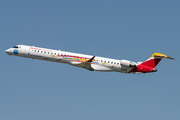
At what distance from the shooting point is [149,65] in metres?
50.3

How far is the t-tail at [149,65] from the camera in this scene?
50.0 m

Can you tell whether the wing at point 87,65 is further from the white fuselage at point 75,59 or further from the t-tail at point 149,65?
the t-tail at point 149,65

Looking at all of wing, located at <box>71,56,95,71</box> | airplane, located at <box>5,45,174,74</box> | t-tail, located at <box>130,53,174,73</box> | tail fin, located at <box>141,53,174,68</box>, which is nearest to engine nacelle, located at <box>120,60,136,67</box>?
airplane, located at <box>5,45,174,74</box>

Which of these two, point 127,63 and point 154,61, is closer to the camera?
point 127,63

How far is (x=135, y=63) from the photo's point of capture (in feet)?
164

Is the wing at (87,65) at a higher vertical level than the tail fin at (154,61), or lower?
lower

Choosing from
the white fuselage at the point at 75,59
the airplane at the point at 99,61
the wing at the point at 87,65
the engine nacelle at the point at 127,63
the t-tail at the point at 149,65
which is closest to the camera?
the wing at the point at 87,65

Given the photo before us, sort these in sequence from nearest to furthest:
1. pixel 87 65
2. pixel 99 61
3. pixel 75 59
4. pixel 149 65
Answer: pixel 87 65 → pixel 99 61 → pixel 75 59 → pixel 149 65

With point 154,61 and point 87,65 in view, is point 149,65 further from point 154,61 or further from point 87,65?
point 87,65

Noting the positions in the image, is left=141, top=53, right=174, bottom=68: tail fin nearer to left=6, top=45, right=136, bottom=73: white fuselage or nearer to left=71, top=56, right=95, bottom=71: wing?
left=6, top=45, right=136, bottom=73: white fuselage

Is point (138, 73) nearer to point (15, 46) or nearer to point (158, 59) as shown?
point (158, 59)

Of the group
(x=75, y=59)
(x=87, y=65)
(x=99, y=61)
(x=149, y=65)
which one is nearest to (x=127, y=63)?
(x=149, y=65)

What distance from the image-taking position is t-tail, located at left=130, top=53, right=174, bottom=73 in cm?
5000

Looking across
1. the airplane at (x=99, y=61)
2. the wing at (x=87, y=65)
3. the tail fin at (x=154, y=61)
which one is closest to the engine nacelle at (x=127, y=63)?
the airplane at (x=99, y=61)
